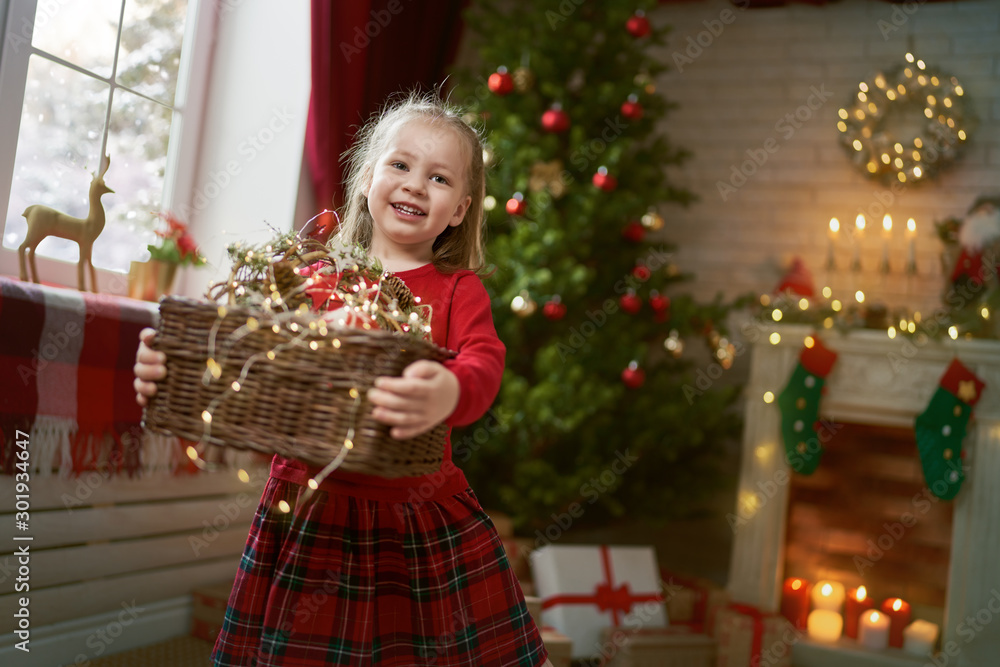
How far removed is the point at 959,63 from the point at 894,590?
215cm

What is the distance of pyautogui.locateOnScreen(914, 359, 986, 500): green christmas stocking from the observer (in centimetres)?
272

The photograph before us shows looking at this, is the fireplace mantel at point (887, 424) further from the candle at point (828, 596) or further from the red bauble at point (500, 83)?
the red bauble at point (500, 83)

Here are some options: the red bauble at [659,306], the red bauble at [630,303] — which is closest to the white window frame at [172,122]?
the red bauble at [630,303]

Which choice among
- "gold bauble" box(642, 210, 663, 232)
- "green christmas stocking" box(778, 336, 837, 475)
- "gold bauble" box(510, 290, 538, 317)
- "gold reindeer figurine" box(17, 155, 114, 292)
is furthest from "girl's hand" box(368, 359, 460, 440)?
"green christmas stocking" box(778, 336, 837, 475)

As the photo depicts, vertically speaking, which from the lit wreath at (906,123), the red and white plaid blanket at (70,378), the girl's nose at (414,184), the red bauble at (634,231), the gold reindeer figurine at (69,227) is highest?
the lit wreath at (906,123)

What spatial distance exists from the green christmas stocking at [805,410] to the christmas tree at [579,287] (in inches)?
9.8

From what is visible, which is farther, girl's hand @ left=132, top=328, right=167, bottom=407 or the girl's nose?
the girl's nose

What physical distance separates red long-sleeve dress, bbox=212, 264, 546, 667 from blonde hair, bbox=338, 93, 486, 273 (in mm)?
233

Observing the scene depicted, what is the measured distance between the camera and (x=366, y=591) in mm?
1167

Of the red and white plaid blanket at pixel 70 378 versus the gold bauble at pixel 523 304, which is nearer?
the red and white plaid blanket at pixel 70 378

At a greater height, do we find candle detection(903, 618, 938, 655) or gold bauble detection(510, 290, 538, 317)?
gold bauble detection(510, 290, 538, 317)

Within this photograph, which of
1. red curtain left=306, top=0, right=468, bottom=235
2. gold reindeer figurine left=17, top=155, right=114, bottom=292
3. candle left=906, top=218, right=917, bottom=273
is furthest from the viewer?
candle left=906, top=218, right=917, bottom=273

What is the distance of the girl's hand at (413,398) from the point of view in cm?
95

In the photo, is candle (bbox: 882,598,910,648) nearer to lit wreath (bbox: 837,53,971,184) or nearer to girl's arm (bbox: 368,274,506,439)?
lit wreath (bbox: 837,53,971,184)
